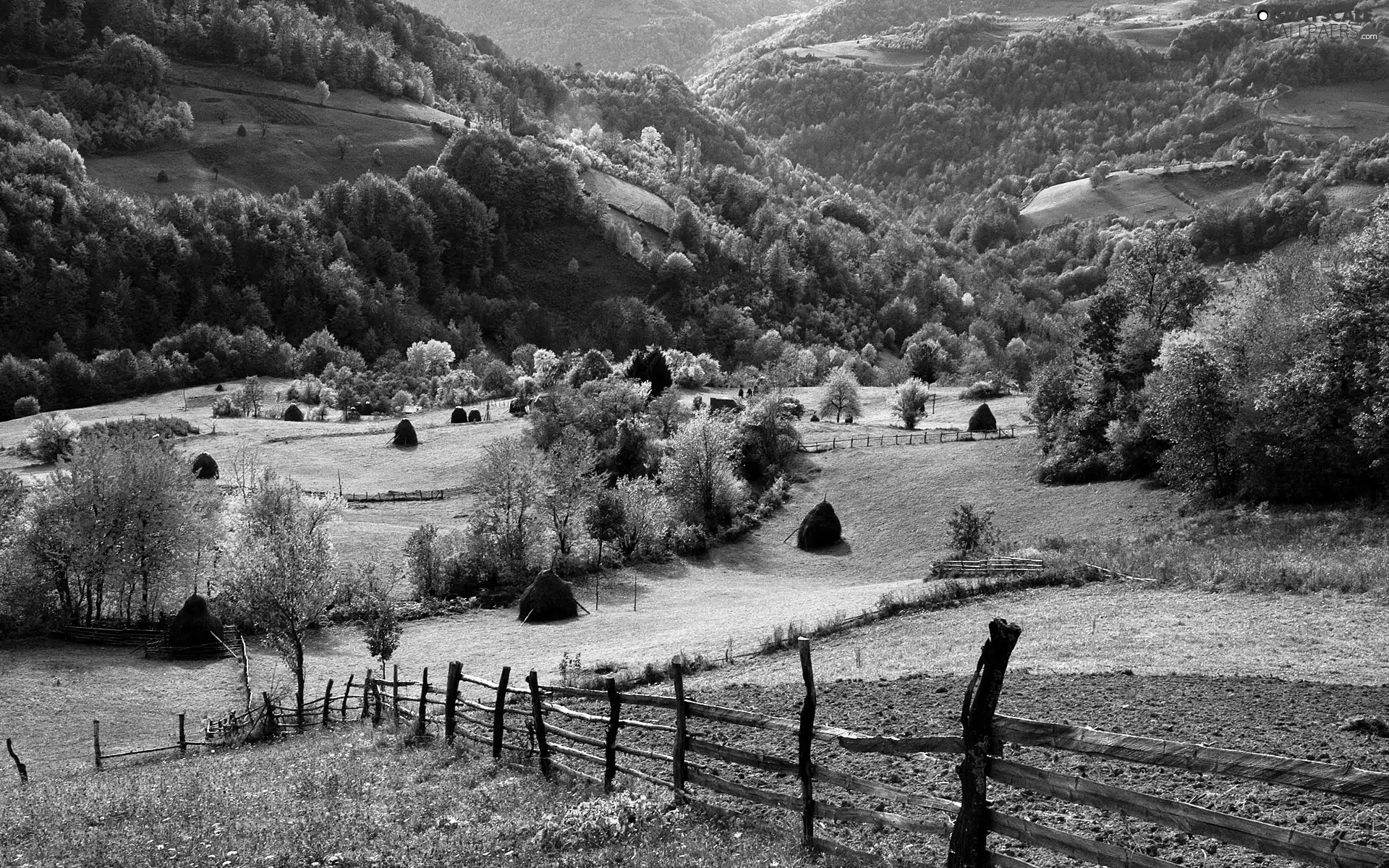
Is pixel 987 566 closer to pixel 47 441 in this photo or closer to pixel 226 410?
pixel 47 441

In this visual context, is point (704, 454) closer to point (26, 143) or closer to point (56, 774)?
point (56, 774)

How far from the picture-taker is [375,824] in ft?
39.2

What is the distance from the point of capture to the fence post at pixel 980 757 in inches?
342

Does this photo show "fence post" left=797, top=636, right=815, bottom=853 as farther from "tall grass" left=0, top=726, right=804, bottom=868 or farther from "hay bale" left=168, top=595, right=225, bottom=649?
"hay bale" left=168, top=595, right=225, bottom=649

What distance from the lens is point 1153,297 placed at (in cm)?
5788

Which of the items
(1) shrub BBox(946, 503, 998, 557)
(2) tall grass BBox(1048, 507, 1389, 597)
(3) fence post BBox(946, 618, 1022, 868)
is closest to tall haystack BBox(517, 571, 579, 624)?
(1) shrub BBox(946, 503, 998, 557)

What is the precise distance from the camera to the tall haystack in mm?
42781

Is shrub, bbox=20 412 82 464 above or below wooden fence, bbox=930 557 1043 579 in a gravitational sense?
above

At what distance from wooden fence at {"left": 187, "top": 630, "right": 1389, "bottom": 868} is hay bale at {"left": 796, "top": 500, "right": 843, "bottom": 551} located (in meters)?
38.2

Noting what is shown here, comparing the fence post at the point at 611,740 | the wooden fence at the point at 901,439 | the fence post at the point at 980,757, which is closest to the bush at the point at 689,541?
the wooden fence at the point at 901,439

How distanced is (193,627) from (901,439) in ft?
160

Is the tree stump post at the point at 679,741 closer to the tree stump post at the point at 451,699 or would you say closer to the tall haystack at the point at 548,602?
the tree stump post at the point at 451,699

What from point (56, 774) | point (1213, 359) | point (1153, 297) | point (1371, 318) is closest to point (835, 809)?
point (56, 774)

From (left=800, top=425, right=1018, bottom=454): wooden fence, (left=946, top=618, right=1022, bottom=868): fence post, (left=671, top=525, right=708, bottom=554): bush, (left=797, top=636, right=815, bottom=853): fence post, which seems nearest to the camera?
(left=946, top=618, right=1022, bottom=868): fence post
